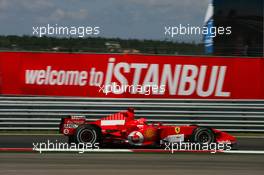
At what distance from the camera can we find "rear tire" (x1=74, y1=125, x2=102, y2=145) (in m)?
13.1

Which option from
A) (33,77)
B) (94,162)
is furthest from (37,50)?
(94,162)

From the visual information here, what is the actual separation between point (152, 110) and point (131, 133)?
498 centimetres

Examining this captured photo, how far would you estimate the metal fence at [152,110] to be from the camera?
57.6 ft

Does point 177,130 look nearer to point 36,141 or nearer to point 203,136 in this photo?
point 203,136

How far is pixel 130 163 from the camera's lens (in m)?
10.6

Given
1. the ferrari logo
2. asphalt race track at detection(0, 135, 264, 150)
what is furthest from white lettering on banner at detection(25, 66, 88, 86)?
the ferrari logo

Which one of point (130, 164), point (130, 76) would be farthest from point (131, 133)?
point (130, 76)

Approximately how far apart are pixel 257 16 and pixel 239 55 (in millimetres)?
1178

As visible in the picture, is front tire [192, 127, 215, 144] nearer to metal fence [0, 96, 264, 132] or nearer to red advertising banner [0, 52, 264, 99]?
metal fence [0, 96, 264, 132]

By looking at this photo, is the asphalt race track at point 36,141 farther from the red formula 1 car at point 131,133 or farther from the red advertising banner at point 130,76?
the red advertising banner at point 130,76

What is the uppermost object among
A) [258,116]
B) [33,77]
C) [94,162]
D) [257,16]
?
[257,16]

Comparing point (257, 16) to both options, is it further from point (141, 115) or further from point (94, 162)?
point (94, 162)

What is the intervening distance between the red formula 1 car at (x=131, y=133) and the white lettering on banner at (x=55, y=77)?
470 cm

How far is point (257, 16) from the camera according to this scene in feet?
59.7
